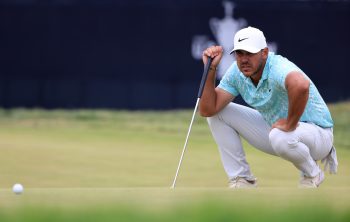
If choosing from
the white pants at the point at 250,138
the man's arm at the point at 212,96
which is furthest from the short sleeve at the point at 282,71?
the man's arm at the point at 212,96

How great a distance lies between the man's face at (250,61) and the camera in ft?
17.3

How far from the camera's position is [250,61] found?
5289mm

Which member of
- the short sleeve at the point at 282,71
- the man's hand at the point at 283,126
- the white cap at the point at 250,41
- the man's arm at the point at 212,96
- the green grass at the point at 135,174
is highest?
the white cap at the point at 250,41

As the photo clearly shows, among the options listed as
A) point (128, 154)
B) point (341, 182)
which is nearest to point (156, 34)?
point (128, 154)

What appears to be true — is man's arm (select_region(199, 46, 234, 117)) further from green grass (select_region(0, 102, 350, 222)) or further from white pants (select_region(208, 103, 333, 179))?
green grass (select_region(0, 102, 350, 222))

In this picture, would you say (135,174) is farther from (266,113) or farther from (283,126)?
(283,126)

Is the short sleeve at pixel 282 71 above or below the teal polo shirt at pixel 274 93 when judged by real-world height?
above

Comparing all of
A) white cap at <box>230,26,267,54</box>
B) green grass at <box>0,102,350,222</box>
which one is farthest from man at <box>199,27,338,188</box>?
green grass at <box>0,102,350,222</box>

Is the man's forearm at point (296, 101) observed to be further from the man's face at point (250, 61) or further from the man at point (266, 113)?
the man's face at point (250, 61)

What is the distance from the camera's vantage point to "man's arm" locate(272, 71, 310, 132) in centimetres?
508

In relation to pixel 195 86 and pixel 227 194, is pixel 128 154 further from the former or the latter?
pixel 227 194

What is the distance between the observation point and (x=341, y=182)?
6.95 meters

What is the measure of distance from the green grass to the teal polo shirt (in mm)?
421

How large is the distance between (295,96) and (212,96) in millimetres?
623
